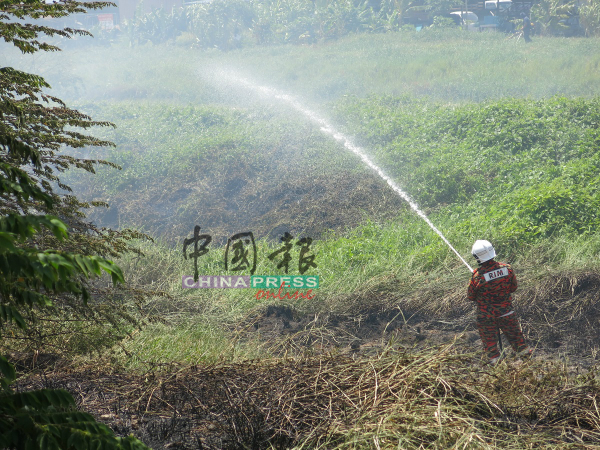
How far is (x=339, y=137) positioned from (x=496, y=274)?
9268 millimetres

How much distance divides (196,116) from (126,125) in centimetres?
279

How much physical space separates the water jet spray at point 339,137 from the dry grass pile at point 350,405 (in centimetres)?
254

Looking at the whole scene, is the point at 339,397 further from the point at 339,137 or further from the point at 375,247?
the point at 339,137

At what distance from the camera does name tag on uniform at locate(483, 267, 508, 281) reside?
220 inches

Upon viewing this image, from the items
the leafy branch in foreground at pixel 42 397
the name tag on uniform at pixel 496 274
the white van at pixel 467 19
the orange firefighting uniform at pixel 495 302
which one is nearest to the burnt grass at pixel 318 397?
the orange firefighting uniform at pixel 495 302

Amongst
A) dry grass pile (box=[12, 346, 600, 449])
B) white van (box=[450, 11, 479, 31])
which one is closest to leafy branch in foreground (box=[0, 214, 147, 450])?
dry grass pile (box=[12, 346, 600, 449])

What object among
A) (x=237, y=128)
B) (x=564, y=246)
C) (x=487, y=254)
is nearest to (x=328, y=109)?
(x=237, y=128)

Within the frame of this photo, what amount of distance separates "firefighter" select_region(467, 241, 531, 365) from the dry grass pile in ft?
3.99

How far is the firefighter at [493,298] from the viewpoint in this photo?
560 centimetres

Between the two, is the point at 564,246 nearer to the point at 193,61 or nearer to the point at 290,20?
the point at 193,61

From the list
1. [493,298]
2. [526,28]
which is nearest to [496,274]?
[493,298]

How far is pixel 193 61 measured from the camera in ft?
99.6

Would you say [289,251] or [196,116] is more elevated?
[196,116]

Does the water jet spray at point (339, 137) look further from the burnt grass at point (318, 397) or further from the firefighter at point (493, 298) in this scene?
the burnt grass at point (318, 397)
